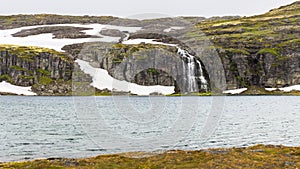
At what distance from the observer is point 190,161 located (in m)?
24.6

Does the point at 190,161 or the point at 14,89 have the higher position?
the point at 190,161

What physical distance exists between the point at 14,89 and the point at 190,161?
16725 centimetres

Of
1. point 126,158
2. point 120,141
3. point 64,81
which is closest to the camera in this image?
point 126,158

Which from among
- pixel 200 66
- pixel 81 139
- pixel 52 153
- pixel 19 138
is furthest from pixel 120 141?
pixel 200 66

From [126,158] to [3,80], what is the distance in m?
177

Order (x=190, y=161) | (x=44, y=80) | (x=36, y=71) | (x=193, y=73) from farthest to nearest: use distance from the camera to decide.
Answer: (x=36, y=71) → (x=44, y=80) → (x=193, y=73) → (x=190, y=161)

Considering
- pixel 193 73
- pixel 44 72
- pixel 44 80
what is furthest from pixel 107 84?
pixel 193 73

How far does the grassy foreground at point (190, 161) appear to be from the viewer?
22906 mm

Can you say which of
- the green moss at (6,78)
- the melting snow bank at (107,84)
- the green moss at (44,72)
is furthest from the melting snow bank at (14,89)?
the melting snow bank at (107,84)

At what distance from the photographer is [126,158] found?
26234mm

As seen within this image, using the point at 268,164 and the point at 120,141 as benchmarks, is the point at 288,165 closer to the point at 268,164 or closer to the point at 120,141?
the point at 268,164

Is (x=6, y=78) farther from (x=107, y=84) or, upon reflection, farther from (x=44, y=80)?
(x=107, y=84)

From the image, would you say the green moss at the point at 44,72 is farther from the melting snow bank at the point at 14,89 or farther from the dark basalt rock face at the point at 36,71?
the melting snow bank at the point at 14,89

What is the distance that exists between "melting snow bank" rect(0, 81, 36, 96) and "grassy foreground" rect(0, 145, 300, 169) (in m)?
156
